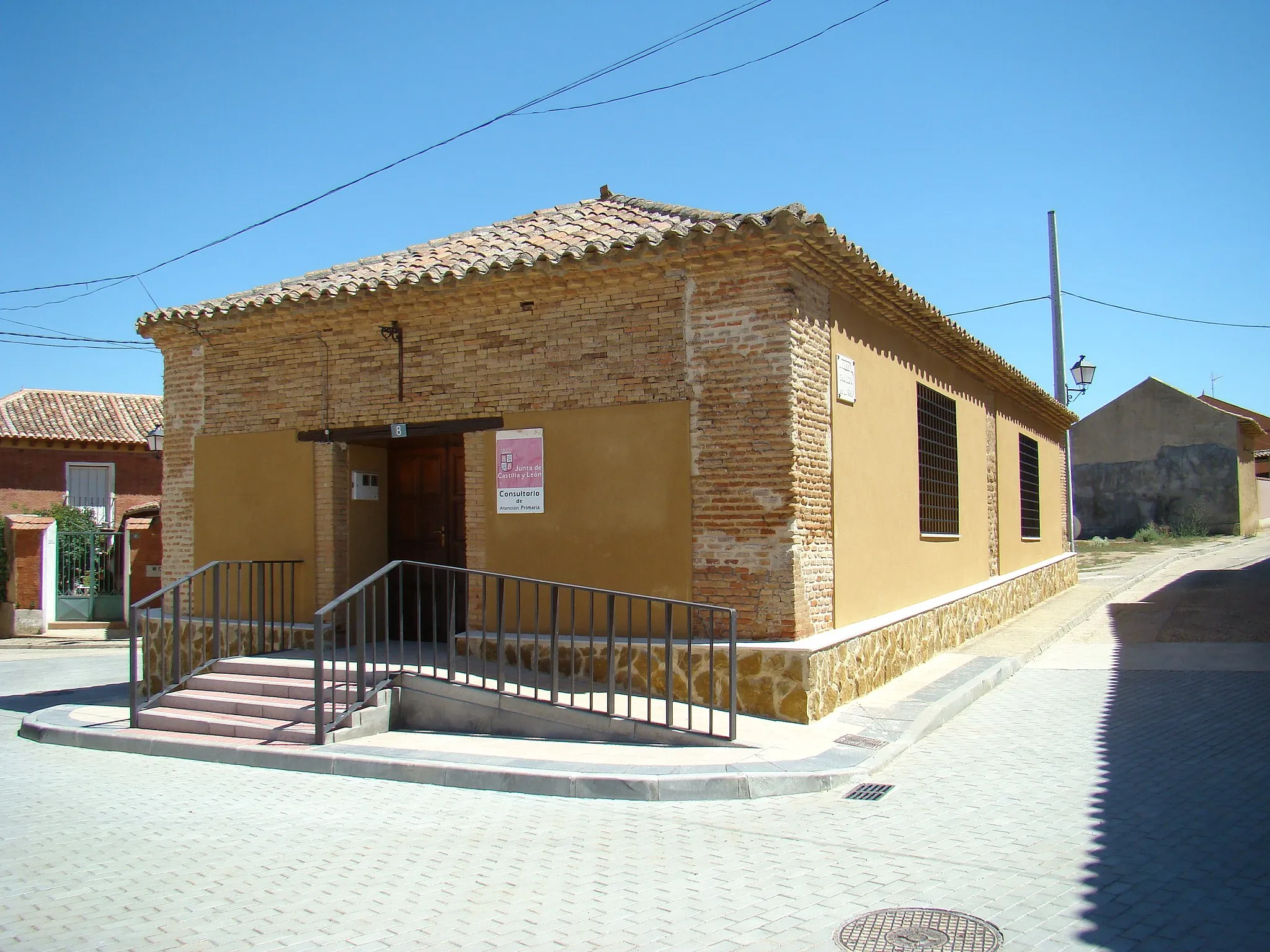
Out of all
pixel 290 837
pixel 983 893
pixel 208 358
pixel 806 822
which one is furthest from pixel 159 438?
pixel 983 893

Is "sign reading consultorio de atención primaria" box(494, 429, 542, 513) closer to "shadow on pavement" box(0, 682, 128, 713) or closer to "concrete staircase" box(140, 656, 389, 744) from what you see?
"concrete staircase" box(140, 656, 389, 744)

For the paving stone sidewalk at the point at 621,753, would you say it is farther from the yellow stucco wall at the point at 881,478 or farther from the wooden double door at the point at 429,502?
the wooden double door at the point at 429,502

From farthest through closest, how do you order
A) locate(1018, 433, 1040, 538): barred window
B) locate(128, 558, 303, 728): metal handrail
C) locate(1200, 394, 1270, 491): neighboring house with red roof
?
locate(1200, 394, 1270, 491): neighboring house with red roof, locate(1018, 433, 1040, 538): barred window, locate(128, 558, 303, 728): metal handrail

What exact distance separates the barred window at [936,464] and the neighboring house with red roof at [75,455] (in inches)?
836

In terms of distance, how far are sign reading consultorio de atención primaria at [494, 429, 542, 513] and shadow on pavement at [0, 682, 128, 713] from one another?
4.99m

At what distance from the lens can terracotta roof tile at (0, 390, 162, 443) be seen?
26328 millimetres

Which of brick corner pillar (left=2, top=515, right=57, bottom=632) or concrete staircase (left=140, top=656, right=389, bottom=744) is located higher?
brick corner pillar (left=2, top=515, right=57, bottom=632)

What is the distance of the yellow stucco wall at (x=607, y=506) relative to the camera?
8.80 metres

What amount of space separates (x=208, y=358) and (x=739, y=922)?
9.60 m

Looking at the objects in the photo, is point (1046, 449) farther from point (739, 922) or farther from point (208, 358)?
point (739, 922)

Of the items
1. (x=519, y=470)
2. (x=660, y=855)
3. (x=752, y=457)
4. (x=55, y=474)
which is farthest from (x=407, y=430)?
(x=55, y=474)

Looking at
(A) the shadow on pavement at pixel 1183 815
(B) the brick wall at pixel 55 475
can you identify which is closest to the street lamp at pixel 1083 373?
(A) the shadow on pavement at pixel 1183 815

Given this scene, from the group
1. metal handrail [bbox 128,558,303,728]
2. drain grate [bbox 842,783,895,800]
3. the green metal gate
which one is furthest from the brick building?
the green metal gate

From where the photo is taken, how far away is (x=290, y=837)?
5.65 meters
